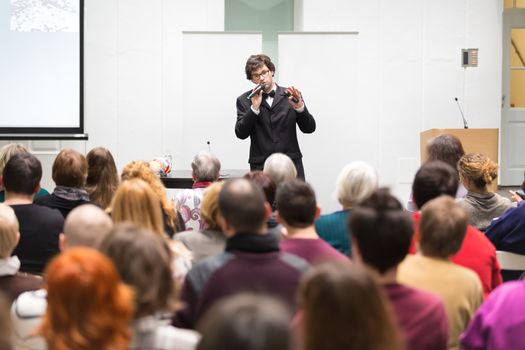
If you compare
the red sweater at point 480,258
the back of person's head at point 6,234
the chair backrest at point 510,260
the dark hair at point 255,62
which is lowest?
the chair backrest at point 510,260

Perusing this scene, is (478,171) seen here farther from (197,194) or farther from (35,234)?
(35,234)

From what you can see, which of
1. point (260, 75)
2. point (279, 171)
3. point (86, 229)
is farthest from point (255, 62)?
point (86, 229)

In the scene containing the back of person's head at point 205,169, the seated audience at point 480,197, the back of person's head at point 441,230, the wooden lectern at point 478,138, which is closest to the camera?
the back of person's head at point 441,230

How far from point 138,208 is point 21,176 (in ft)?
3.33

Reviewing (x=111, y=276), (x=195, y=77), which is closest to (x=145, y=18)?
(x=195, y=77)

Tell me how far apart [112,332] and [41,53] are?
592 centimetres

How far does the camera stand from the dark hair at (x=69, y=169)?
3740 millimetres

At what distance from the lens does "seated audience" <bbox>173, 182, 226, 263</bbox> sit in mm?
2859

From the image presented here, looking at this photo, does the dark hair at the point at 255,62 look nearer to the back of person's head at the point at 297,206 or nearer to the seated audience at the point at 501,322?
the back of person's head at the point at 297,206

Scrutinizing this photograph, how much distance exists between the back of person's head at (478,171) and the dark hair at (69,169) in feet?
6.42

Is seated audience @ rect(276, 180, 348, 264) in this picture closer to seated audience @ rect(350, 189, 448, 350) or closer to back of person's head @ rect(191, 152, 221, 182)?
seated audience @ rect(350, 189, 448, 350)

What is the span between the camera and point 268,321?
3.51 feet

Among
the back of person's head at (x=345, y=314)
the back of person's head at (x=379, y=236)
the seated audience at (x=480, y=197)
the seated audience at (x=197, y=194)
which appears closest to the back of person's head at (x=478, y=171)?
the seated audience at (x=480, y=197)

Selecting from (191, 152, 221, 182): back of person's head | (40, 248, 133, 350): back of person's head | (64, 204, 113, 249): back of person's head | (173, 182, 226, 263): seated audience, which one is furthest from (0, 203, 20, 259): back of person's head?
(191, 152, 221, 182): back of person's head
